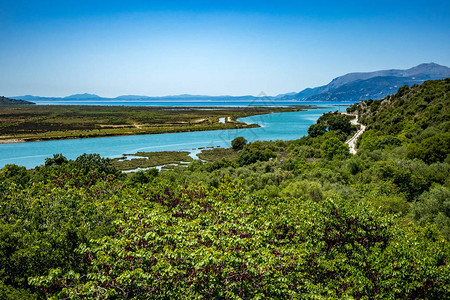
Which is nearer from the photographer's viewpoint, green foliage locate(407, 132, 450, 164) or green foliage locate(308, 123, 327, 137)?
green foliage locate(407, 132, 450, 164)

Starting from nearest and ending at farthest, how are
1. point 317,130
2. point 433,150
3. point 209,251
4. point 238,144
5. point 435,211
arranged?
point 209,251 → point 435,211 → point 433,150 → point 238,144 → point 317,130

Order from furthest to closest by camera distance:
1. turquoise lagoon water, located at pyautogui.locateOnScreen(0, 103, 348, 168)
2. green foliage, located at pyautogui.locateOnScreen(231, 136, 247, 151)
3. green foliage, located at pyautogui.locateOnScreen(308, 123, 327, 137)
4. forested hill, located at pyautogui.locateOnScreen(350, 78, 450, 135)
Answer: green foliage, located at pyautogui.locateOnScreen(308, 123, 327, 137)
green foliage, located at pyautogui.locateOnScreen(231, 136, 247, 151)
turquoise lagoon water, located at pyautogui.locateOnScreen(0, 103, 348, 168)
forested hill, located at pyautogui.locateOnScreen(350, 78, 450, 135)

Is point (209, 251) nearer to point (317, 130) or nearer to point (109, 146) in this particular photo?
point (109, 146)

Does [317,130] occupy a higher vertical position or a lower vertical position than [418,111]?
lower

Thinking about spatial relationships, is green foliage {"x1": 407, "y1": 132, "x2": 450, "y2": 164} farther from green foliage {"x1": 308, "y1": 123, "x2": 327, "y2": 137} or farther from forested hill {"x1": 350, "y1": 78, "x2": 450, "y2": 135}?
green foliage {"x1": 308, "y1": 123, "x2": 327, "y2": 137}

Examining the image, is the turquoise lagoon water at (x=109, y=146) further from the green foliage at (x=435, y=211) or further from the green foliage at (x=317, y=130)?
the green foliage at (x=435, y=211)

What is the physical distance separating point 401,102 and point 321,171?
2283 inches

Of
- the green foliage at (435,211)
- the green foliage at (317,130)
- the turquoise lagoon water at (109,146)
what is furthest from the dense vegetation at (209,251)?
the green foliage at (317,130)

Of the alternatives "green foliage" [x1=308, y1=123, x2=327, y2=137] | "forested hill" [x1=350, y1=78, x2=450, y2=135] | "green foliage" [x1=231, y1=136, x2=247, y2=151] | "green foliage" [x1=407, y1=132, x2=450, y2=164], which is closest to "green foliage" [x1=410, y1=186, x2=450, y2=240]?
"green foliage" [x1=407, y1=132, x2=450, y2=164]

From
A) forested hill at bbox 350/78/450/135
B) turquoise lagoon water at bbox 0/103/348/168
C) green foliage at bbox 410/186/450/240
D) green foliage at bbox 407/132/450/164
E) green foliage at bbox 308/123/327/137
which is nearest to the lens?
green foliage at bbox 410/186/450/240

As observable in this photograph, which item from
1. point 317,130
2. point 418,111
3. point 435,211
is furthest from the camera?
point 317,130

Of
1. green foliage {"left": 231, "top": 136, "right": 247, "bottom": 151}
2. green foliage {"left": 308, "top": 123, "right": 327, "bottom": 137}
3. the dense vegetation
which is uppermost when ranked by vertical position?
the dense vegetation

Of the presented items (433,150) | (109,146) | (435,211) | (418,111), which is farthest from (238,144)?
(435,211)

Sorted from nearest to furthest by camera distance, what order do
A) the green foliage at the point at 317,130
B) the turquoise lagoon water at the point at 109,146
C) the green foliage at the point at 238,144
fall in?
the turquoise lagoon water at the point at 109,146 → the green foliage at the point at 238,144 → the green foliage at the point at 317,130
